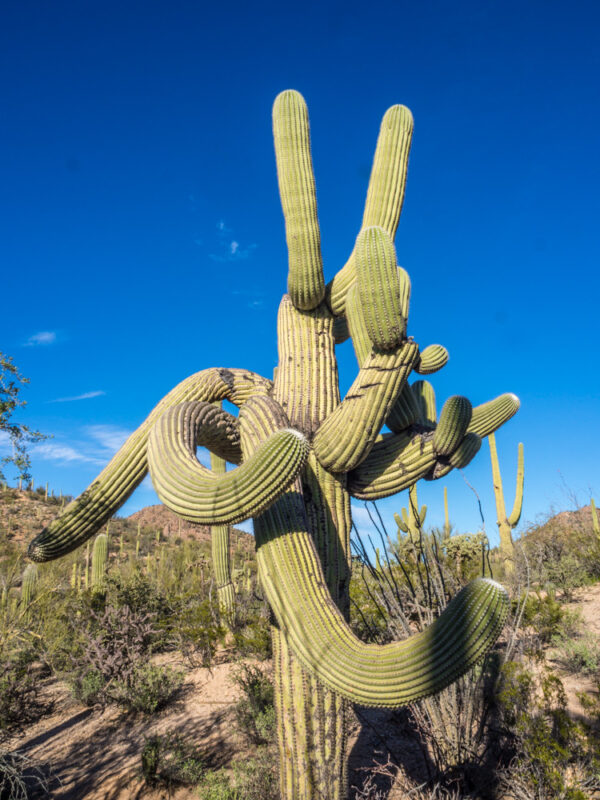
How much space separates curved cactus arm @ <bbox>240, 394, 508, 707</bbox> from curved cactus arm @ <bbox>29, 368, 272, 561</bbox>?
0.79 metres

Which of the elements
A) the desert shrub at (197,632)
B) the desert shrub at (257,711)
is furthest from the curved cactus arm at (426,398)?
the desert shrub at (197,632)

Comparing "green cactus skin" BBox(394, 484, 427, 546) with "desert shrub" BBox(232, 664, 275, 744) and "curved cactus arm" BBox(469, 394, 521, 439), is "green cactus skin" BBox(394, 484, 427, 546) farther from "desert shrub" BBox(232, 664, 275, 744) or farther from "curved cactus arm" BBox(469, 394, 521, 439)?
"desert shrub" BBox(232, 664, 275, 744)

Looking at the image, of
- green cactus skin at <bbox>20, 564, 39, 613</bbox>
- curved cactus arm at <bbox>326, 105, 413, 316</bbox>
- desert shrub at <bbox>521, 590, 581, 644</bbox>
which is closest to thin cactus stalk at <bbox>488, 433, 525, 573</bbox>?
desert shrub at <bbox>521, 590, 581, 644</bbox>

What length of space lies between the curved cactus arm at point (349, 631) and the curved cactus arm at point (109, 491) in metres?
0.79

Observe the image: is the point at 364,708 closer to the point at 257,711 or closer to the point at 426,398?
the point at 257,711

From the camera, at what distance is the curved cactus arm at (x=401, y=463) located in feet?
12.8

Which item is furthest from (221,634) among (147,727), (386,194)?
(386,194)

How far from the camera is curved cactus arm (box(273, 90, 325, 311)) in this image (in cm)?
408

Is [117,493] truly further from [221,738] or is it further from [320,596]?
[221,738]

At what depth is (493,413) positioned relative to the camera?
452 cm

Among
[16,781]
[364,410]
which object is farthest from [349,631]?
[16,781]

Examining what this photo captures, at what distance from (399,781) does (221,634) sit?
451 cm

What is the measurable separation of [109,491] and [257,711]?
11.2 feet

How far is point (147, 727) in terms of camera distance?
6324mm
